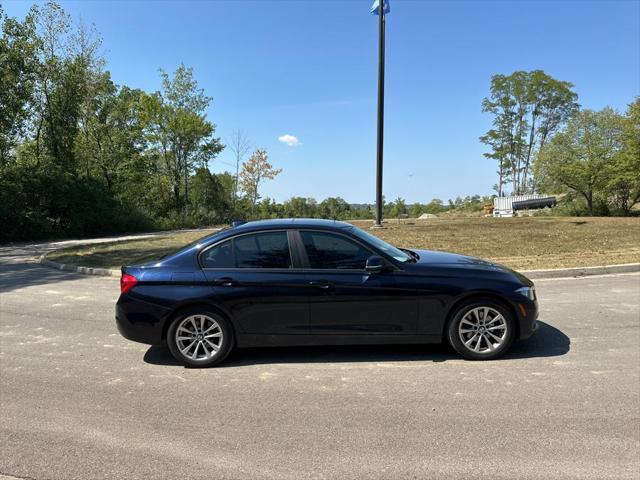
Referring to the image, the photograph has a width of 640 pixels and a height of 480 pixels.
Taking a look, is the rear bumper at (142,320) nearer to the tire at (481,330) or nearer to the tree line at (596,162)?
the tire at (481,330)

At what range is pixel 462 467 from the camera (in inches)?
117

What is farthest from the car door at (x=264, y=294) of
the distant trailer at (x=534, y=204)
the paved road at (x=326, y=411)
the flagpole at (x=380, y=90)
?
the distant trailer at (x=534, y=204)

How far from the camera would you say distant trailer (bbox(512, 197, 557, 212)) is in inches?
1925

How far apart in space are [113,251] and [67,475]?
14.5m

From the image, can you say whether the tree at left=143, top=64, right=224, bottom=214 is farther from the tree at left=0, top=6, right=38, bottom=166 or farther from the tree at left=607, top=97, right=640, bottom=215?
the tree at left=607, top=97, right=640, bottom=215

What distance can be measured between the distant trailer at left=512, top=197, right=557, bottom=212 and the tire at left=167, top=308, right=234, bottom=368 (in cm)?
4907

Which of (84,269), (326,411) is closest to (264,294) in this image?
(326,411)

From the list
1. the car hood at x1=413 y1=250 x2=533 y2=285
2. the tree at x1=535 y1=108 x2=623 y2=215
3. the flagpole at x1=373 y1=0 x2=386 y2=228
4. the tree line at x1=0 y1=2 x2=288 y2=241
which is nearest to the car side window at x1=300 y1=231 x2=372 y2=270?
the car hood at x1=413 y1=250 x2=533 y2=285

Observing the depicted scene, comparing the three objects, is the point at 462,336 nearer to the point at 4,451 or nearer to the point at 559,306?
the point at 559,306

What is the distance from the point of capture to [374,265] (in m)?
4.84

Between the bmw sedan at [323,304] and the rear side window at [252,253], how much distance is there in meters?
0.02

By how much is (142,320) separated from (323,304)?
6.48ft

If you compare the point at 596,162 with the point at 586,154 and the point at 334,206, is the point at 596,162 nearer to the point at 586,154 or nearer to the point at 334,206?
the point at 586,154

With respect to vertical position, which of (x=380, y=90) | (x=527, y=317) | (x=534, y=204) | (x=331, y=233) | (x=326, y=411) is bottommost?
(x=326, y=411)
